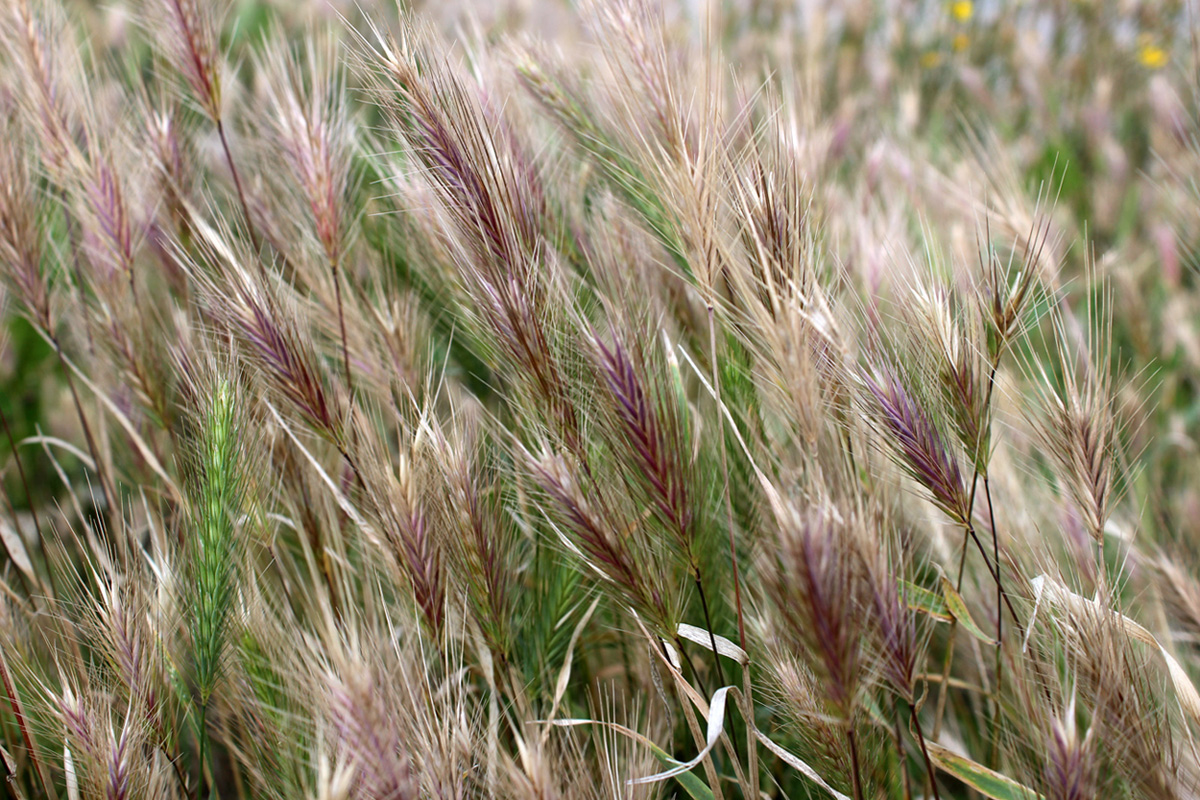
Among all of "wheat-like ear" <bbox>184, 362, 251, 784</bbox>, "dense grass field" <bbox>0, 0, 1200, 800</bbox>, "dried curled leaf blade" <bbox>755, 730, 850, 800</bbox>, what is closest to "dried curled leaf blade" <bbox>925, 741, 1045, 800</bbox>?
"dense grass field" <bbox>0, 0, 1200, 800</bbox>

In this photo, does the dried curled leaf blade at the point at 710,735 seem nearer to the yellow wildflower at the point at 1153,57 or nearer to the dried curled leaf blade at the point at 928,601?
the dried curled leaf blade at the point at 928,601

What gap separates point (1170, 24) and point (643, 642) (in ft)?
10.8

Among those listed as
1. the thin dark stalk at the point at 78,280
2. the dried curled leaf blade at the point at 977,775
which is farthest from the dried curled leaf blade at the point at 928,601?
the thin dark stalk at the point at 78,280

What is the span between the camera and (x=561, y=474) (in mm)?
625

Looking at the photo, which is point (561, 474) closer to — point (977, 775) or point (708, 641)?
point (708, 641)

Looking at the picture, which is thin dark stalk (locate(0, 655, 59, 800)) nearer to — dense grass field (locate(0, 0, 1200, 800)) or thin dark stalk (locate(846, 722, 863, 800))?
dense grass field (locate(0, 0, 1200, 800))

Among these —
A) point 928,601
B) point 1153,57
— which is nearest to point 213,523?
point 928,601

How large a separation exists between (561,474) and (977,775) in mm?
452

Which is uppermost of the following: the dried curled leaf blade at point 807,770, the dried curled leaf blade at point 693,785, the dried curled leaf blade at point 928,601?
the dried curled leaf blade at point 928,601

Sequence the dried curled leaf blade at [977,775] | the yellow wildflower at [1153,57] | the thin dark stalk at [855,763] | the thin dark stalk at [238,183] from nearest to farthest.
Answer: the thin dark stalk at [855,763] < the dried curled leaf blade at [977,775] < the thin dark stalk at [238,183] < the yellow wildflower at [1153,57]

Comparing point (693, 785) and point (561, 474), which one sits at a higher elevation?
point (561, 474)

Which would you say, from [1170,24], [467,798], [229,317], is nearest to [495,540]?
[467,798]

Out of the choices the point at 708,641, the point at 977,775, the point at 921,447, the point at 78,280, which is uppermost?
the point at 78,280

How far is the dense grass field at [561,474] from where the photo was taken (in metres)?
0.59
